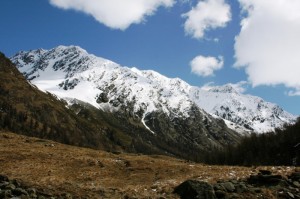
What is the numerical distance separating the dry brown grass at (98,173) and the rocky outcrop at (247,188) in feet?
5.26

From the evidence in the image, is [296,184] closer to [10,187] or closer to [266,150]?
[10,187]

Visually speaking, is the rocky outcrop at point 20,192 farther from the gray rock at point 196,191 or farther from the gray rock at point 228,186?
the gray rock at point 228,186

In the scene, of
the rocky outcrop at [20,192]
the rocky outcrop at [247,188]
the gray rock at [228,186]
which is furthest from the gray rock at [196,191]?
the rocky outcrop at [20,192]

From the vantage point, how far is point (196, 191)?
29359mm

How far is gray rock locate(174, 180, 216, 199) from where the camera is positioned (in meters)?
29.0

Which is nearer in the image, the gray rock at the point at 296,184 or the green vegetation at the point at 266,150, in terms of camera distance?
the gray rock at the point at 296,184

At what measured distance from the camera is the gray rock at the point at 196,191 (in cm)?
2898

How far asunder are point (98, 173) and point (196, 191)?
13.2 metres

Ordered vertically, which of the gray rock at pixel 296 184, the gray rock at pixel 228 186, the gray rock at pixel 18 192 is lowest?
the gray rock at pixel 18 192

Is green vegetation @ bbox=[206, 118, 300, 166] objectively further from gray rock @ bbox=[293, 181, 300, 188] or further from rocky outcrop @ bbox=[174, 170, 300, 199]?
rocky outcrop @ bbox=[174, 170, 300, 199]

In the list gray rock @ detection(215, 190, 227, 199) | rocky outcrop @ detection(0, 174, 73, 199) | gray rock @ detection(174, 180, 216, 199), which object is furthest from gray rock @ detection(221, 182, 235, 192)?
rocky outcrop @ detection(0, 174, 73, 199)

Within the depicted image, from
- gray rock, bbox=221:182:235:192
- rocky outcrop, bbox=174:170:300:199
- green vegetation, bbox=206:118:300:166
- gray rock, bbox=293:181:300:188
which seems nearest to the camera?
rocky outcrop, bbox=174:170:300:199

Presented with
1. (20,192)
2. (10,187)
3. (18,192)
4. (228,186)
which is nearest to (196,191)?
(228,186)

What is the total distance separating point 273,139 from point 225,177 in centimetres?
10179
